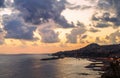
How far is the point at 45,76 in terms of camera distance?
199 m

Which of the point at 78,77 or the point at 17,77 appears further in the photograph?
the point at 17,77

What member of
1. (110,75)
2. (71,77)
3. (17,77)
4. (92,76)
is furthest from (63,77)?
(110,75)

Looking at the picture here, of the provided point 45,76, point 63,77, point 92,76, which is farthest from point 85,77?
point 45,76

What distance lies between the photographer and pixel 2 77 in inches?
7864

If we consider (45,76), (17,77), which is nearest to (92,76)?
(45,76)

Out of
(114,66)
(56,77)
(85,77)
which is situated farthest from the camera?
(56,77)

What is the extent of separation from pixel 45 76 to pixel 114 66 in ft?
232

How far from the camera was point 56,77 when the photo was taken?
629ft

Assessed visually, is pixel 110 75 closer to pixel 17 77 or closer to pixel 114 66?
pixel 114 66

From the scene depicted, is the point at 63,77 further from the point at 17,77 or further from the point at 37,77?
the point at 17,77

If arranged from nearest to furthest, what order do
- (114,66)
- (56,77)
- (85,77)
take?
(114,66), (85,77), (56,77)

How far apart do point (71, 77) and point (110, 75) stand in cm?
4527

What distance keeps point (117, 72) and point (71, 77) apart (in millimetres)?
49459

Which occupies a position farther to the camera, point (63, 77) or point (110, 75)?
point (63, 77)
